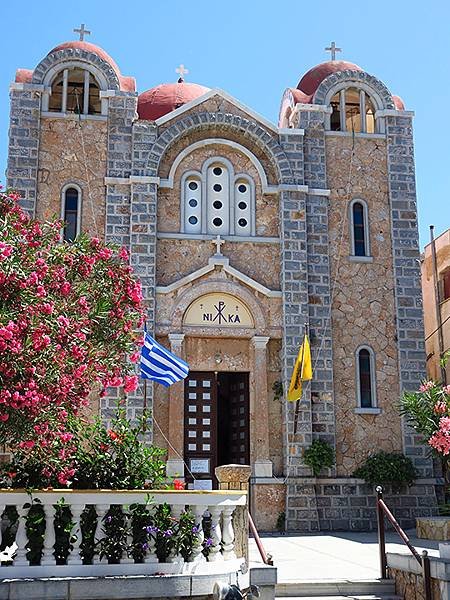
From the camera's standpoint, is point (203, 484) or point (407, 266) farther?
point (407, 266)

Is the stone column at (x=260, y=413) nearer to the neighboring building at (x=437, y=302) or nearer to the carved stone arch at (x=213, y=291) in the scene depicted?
the carved stone arch at (x=213, y=291)

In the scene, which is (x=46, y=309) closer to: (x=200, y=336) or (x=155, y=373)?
(x=155, y=373)

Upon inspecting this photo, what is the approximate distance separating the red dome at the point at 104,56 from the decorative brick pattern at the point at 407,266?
21.1ft

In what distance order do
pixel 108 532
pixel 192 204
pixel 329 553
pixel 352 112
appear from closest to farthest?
pixel 108 532 < pixel 329 553 < pixel 192 204 < pixel 352 112

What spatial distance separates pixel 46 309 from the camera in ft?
28.7

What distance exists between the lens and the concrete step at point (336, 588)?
A: 11016 mm

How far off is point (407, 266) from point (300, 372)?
4.20 metres

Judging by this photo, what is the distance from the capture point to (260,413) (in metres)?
18.3

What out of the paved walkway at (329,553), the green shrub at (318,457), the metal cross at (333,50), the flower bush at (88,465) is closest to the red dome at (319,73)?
the metal cross at (333,50)

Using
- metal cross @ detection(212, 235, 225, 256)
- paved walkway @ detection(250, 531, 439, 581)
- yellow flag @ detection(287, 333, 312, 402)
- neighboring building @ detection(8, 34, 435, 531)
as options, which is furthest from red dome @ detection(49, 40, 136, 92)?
paved walkway @ detection(250, 531, 439, 581)

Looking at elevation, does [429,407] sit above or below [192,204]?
below

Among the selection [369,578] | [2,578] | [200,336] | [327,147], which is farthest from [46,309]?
[327,147]

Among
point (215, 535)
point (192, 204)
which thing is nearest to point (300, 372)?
point (192, 204)

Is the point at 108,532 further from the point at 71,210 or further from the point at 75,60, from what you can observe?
the point at 75,60
